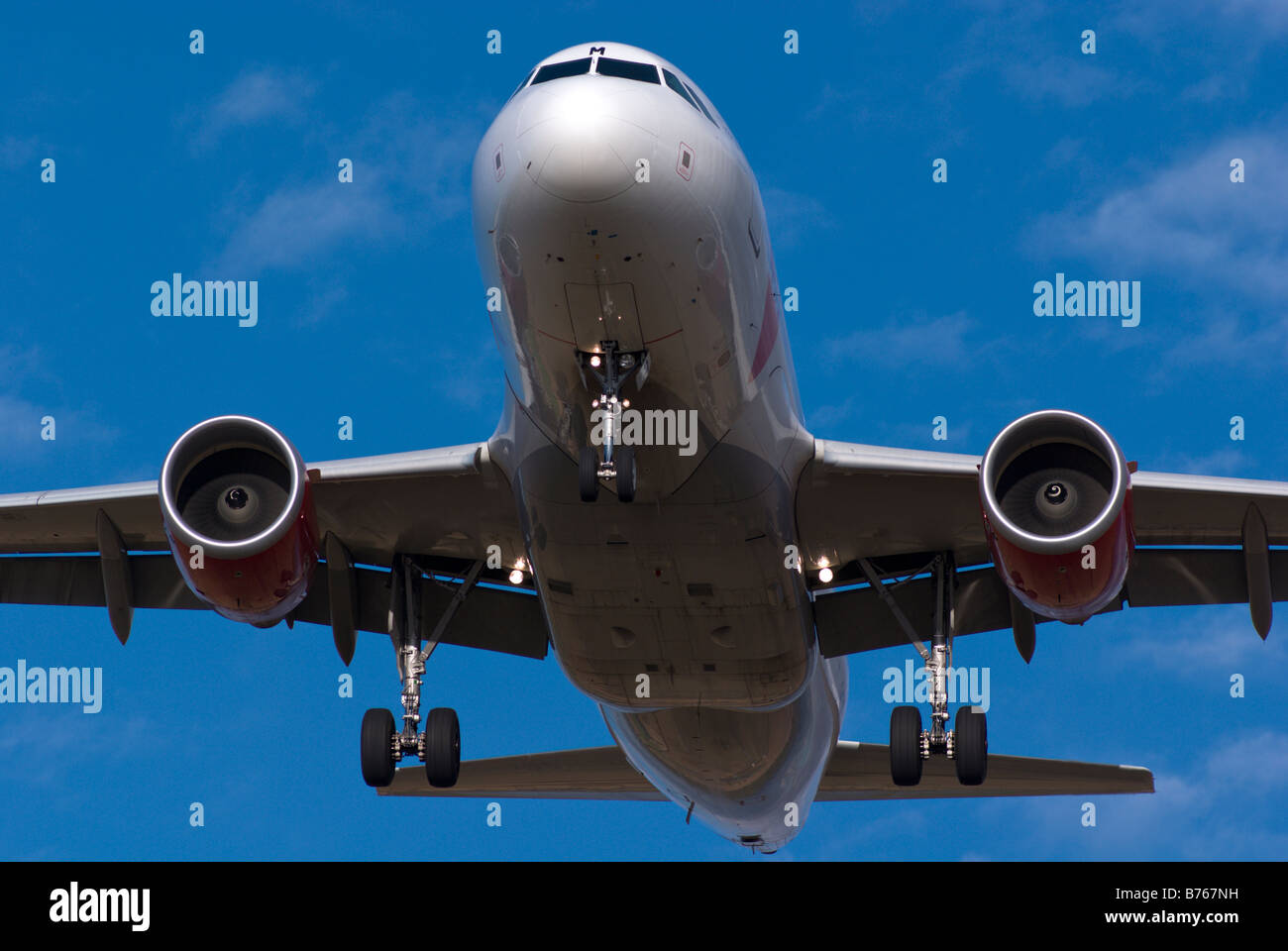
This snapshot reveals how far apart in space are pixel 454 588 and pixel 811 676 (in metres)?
4.21

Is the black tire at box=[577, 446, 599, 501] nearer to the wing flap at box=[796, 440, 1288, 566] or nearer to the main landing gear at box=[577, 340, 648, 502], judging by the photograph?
the main landing gear at box=[577, 340, 648, 502]

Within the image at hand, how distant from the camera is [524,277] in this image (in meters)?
14.9

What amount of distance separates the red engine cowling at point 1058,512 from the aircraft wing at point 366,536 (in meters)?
5.16

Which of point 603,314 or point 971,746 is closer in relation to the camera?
point 603,314

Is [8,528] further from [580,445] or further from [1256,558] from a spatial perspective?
[1256,558]

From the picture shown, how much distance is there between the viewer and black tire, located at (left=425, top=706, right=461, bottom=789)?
19.5 metres

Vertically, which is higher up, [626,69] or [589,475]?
[626,69]

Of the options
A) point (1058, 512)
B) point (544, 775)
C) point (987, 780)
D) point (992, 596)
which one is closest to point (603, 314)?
point (1058, 512)

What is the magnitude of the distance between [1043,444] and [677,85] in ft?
16.3

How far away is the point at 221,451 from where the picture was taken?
17.7 meters

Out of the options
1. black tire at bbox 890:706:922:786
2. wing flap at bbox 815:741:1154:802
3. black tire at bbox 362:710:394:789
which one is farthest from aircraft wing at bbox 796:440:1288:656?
black tire at bbox 362:710:394:789

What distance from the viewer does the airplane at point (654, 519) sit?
14.9 meters

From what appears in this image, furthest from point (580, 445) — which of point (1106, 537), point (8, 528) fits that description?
point (8, 528)

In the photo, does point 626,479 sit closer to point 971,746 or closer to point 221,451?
point 221,451
